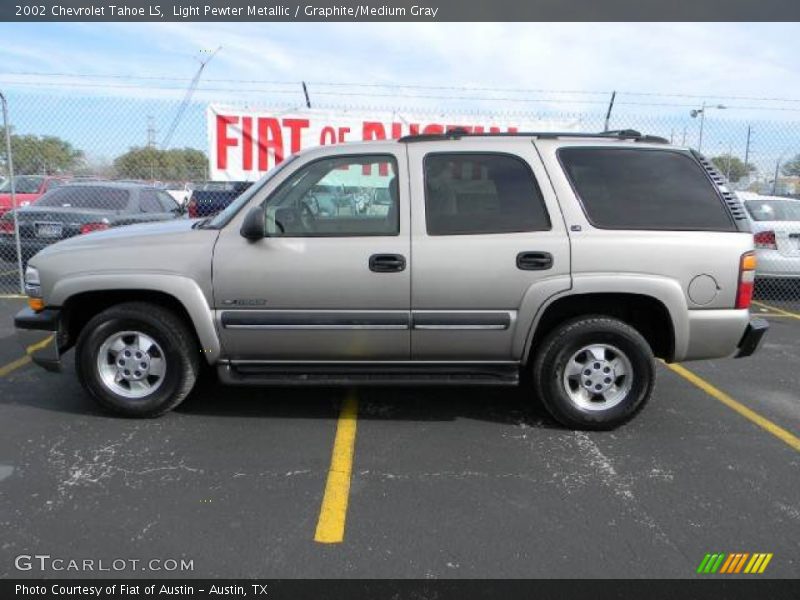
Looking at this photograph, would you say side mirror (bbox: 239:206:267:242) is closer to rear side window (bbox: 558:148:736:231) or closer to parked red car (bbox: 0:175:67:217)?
rear side window (bbox: 558:148:736:231)

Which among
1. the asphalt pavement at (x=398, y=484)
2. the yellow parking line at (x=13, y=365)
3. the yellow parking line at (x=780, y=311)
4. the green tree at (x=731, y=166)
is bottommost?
the asphalt pavement at (x=398, y=484)

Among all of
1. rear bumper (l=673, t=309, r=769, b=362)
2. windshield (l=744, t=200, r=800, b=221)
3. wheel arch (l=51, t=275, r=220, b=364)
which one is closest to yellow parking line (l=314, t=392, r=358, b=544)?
wheel arch (l=51, t=275, r=220, b=364)

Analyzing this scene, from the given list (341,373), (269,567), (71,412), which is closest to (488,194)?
(341,373)

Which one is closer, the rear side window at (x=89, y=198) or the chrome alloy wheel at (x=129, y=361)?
the chrome alloy wheel at (x=129, y=361)

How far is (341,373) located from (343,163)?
54.9 inches

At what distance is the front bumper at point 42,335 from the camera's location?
4.07 meters

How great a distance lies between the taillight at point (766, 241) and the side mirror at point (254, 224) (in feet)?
23.4

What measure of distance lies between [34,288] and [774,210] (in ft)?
31.1

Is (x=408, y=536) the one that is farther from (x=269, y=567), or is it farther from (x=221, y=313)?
(x=221, y=313)

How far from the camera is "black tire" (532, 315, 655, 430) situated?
4.00 meters

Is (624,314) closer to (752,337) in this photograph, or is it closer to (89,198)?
(752,337)

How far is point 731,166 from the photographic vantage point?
45.7 feet

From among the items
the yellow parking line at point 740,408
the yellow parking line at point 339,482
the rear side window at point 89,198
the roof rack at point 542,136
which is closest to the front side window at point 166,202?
the rear side window at point 89,198

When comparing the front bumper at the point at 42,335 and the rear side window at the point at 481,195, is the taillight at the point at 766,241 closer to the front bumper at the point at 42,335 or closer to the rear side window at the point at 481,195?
the rear side window at the point at 481,195
